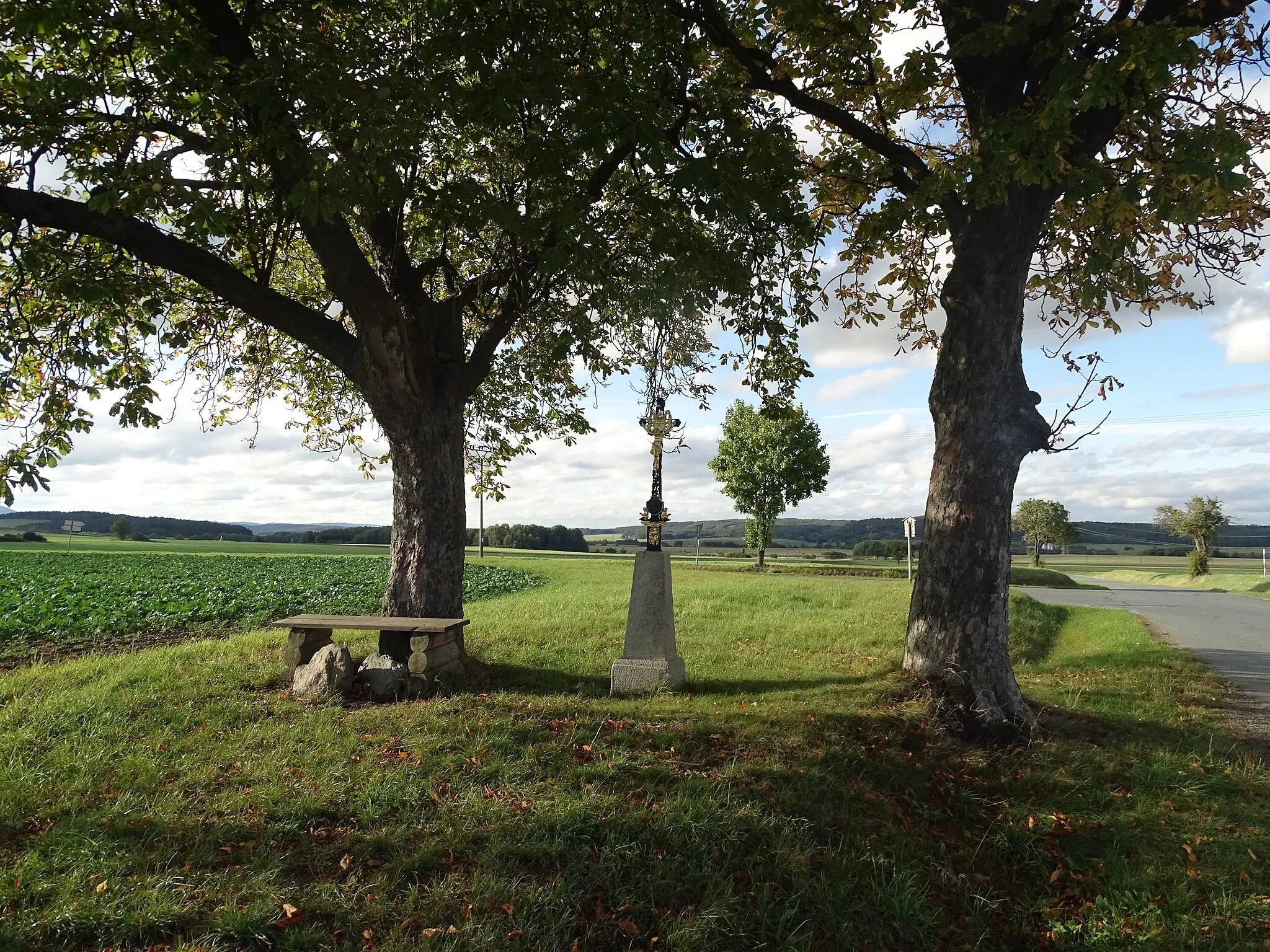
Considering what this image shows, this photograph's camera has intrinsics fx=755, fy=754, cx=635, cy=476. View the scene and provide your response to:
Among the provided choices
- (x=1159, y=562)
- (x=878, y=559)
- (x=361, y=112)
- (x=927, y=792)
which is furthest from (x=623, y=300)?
(x=1159, y=562)

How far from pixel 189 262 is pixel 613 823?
6.91 metres

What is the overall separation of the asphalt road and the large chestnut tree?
8.27 metres

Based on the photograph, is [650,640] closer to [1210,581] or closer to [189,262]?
[189,262]

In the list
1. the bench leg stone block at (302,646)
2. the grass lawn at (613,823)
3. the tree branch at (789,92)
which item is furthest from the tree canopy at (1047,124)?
the bench leg stone block at (302,646)

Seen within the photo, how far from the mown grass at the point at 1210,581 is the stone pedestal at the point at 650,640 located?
26935 mm

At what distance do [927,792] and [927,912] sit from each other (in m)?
1.45

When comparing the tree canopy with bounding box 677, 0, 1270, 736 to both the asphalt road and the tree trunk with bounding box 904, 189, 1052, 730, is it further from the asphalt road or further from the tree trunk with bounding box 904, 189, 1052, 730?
the asphalt road

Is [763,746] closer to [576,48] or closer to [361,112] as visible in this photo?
[361,112]

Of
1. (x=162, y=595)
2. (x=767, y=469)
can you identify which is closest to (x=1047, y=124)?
(x=162, y=595)

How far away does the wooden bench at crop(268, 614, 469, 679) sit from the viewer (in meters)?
8.00

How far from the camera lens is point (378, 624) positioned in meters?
8.27

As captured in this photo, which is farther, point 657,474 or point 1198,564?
point 1198,564

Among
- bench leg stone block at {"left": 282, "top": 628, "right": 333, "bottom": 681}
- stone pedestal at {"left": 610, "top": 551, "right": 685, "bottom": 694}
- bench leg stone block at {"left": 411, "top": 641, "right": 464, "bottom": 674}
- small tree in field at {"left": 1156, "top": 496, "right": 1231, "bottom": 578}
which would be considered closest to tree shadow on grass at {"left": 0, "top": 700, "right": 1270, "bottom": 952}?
bench leg stone block at {"left": 411, "top": 641, "right": 464, "bottom": 674}

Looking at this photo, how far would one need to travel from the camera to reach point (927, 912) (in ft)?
15.2
